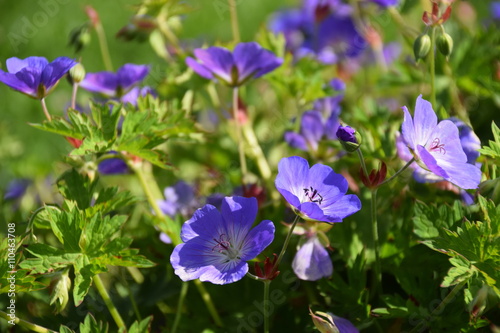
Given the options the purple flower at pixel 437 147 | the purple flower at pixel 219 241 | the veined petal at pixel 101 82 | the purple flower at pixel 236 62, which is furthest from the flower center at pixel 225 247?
the veined petal at pixel 101 82

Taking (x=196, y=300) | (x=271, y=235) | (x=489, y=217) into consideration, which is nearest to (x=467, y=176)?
(x=489, y=217)

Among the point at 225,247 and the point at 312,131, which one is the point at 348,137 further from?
the point at 312,131

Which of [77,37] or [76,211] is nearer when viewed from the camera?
[76,211]

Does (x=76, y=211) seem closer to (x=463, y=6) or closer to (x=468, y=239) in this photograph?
(x=468, y=239)

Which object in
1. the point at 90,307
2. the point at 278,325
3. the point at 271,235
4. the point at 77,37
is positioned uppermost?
the point at 77,37

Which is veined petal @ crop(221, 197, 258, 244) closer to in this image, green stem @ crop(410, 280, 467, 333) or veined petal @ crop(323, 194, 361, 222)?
veined petal @ crop(323, 194, 361, 222)

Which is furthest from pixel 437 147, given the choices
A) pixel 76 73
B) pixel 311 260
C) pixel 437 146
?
pixel 76 73
